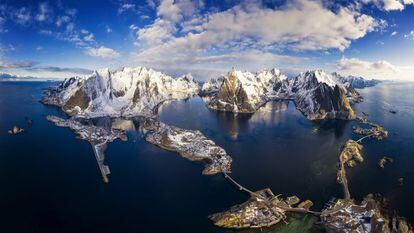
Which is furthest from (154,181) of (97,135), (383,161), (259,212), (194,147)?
(383,161)

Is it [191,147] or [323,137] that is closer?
[191,147]

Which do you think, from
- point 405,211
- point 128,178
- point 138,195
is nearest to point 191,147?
point 128,178

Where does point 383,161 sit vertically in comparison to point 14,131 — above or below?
below

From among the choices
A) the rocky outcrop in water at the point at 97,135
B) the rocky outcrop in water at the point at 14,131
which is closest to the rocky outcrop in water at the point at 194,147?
the rocky outcrop in water at the point at 97,135

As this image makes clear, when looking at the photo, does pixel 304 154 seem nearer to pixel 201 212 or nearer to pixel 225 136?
pixel 225 136

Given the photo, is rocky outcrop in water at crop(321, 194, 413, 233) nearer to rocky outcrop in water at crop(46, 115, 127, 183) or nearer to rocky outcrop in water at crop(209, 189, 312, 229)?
rocky outcrop in water at crop(209, 189, 312, 229)

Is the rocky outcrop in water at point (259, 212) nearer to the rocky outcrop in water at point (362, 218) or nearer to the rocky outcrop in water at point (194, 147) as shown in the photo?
the rocky outcrop in water at point (362, 218)

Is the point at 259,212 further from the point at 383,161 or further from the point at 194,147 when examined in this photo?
the point at 383,161

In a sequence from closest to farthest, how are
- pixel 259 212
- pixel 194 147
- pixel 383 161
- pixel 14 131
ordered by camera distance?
1. pixel 259 212
2. pixel 383 161
3. pixel 194 147
4. pixel 14 131
